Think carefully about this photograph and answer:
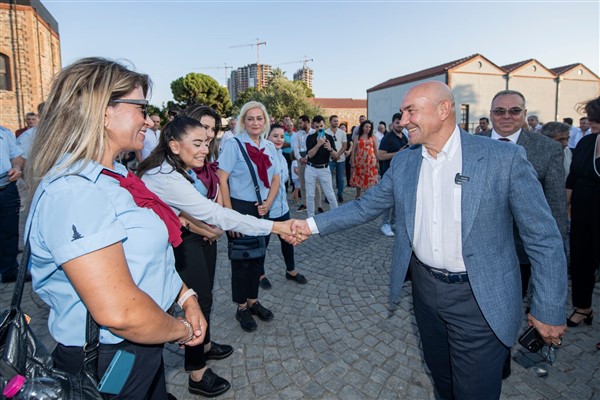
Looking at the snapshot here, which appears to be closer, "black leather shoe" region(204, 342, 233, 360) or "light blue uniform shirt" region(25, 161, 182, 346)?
"light blue uniform shirt" region(25, 161, 182, 346)

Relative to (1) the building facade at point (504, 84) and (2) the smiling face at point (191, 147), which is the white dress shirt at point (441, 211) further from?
(1) the building facade at point (504, 84)

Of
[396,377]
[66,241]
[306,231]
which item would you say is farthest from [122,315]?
[396,377]

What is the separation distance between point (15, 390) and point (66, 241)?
44 centimetres

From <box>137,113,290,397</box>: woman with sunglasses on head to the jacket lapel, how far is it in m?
1.46

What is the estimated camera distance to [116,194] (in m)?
1.36

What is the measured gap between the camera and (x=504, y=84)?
40312mm

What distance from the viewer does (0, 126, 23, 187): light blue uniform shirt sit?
5070 mm

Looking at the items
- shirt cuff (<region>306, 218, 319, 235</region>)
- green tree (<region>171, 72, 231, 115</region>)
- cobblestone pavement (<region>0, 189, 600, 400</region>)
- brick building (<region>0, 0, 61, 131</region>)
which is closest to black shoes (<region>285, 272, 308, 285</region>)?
cobblestone pavement (<region>0, 189, 600, 400</region>)

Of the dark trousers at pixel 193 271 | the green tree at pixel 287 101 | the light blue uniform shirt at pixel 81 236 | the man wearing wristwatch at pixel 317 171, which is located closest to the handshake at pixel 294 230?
the dark trousers at pixel 193 271

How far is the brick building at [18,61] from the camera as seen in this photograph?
21.1 m

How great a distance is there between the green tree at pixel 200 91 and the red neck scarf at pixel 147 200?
2018 inches

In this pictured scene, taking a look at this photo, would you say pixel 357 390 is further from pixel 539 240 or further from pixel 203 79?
pixel 203 79

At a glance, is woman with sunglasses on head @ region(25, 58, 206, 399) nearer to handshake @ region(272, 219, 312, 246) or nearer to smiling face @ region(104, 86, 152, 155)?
smiling face @ region(104, 86, 152, 155)

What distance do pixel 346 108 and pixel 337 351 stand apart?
63.7 m
